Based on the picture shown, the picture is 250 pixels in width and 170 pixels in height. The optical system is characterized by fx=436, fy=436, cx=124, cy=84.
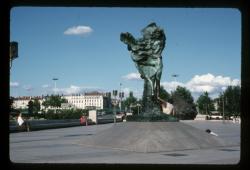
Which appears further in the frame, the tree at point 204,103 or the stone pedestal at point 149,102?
the tree at point 204,103

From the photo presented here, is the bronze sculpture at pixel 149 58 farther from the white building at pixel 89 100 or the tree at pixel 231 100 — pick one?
the white building at pixel 89 100

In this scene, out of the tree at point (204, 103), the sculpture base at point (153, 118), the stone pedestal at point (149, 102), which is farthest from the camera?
the tree at point (204, 103)

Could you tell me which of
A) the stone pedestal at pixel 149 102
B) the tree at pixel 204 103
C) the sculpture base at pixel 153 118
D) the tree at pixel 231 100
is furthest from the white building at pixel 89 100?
the sculpture base at pixel 153 118

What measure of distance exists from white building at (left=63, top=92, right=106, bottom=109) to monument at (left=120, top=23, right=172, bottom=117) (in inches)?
6374

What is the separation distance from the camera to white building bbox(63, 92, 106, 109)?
606 ft

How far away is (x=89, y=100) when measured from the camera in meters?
191

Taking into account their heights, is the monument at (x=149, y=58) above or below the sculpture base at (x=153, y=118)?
above

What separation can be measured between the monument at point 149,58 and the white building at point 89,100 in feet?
531

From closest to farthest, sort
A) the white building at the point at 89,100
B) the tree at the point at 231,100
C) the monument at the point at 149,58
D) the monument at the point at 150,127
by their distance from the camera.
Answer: the monument at the point at 150,127, the monument at the point at 149,58, the tree at the point at 231,100, the white building at the point at 89,100

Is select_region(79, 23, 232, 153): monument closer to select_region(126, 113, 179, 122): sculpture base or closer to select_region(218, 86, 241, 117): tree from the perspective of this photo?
select_region(126, 113, 179, 122): sculpture base

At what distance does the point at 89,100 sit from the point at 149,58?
173m

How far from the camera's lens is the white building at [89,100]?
18475cm
